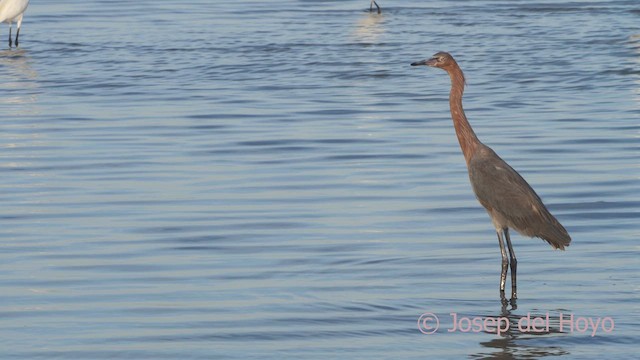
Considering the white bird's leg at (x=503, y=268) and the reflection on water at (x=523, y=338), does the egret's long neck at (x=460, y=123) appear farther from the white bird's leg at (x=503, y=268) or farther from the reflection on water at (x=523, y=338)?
the reflection on water at (x=523, y=338)

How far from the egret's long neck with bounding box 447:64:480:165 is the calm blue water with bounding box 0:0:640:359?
→ 0.70 meters

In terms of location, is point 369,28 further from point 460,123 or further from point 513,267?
point 513,267

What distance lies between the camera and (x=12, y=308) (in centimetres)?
921

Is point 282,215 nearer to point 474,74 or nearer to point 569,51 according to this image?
point 474,74

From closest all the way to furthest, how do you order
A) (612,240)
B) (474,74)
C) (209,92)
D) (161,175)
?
(612,240) → (161,175) → (209,92) → (474,74)

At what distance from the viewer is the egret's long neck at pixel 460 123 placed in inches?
413

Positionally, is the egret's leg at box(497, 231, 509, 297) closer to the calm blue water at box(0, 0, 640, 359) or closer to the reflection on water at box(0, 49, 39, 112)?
the calm blue water at box(0, 0, 640, 359)

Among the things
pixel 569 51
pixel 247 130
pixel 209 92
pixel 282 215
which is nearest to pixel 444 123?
pixel 247 130

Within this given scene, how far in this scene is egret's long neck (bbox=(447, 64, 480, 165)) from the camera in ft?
34.4

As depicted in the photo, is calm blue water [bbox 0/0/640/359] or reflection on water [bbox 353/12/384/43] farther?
reflection on water [bbox 353/12/384/43]

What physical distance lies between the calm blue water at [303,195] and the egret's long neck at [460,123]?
0.70m

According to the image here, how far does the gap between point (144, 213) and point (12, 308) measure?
9.63 feet

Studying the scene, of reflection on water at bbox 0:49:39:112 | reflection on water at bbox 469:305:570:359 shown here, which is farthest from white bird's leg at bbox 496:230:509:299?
reflection on water at bbox 0:49:39:112

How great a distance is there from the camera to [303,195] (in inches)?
503
